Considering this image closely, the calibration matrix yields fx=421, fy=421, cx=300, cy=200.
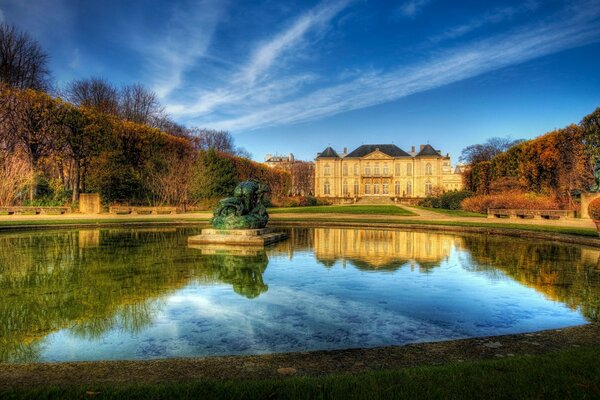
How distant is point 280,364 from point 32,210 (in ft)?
87.3

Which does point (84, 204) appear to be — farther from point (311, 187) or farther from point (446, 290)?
point (311, 187)

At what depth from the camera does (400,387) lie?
2.76 metres

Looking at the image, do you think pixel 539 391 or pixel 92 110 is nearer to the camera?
pixel 539 391

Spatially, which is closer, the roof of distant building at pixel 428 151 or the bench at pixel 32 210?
the bench at pixel 32 210

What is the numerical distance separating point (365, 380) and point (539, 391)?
1.11 metres

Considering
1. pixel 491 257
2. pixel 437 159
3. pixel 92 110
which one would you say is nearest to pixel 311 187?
pixel 437 159

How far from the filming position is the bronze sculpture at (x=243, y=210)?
12.5 meters

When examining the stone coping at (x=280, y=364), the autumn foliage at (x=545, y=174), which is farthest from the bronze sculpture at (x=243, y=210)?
the autumn foliage at (x=545, y=174)

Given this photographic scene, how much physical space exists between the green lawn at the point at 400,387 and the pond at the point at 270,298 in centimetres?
106

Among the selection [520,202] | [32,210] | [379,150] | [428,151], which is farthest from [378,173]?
A: [32,210]

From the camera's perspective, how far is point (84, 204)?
89.5ft

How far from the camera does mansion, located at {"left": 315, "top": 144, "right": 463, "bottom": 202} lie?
64.9 meters

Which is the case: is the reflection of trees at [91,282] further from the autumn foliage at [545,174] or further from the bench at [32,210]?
the autumn foliage at [545,174]

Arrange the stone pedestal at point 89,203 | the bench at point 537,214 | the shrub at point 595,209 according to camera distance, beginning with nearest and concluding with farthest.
→ the shrub at point 595,209 < the bench at point 537,214 < the stone pedestal at point 89,203
